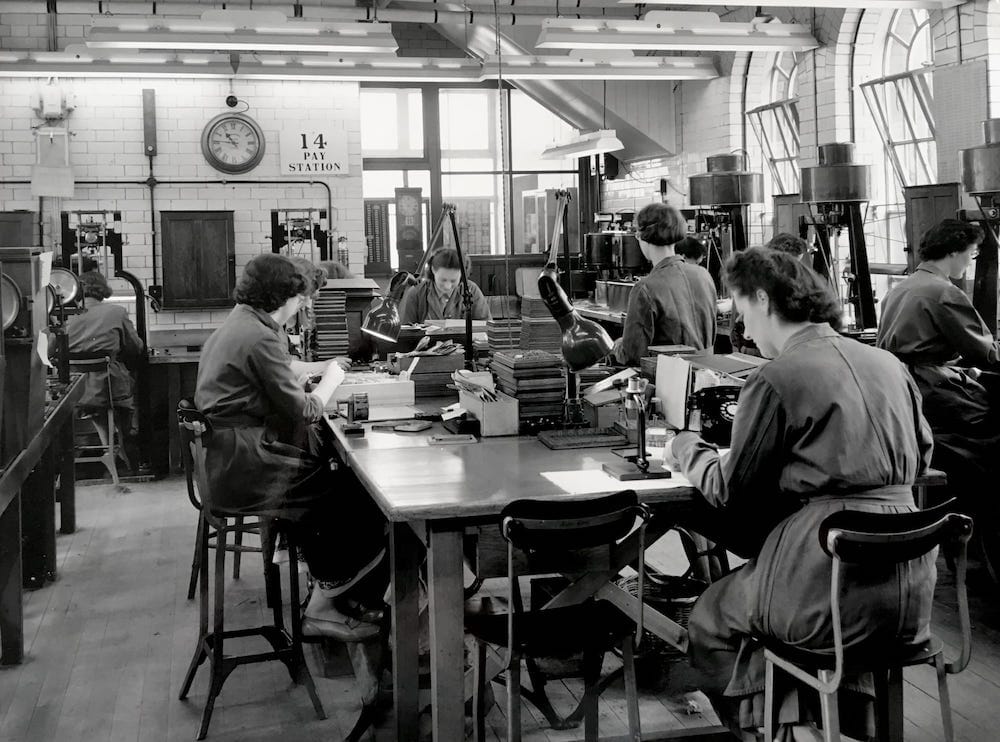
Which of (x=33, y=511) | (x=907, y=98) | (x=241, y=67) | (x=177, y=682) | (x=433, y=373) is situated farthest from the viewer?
(x=241, y=67)

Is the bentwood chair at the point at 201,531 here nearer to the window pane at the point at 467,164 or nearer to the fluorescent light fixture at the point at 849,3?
the fluorescent light fixture at the point at 849,3

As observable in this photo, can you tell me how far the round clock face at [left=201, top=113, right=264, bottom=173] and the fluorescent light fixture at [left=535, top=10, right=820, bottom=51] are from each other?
3.97 metres

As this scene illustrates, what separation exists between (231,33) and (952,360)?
212 inches

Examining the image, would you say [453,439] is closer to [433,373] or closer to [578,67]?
[433,373]

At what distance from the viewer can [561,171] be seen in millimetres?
12820

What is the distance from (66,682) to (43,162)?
298 inches

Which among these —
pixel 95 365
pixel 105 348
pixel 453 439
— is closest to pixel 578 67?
pixel 105 348

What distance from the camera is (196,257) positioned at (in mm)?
10555

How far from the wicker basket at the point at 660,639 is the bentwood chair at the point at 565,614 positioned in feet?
Result: 1.90

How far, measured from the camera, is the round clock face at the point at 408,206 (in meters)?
11.8

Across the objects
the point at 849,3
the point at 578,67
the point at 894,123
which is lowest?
the point at 894,123

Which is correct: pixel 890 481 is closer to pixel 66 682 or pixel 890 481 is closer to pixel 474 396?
pixel 474 396

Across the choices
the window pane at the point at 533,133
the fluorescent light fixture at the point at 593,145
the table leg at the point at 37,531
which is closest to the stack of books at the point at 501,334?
the table leg at the point at 37,531

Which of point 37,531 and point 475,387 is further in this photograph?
point 37,531
